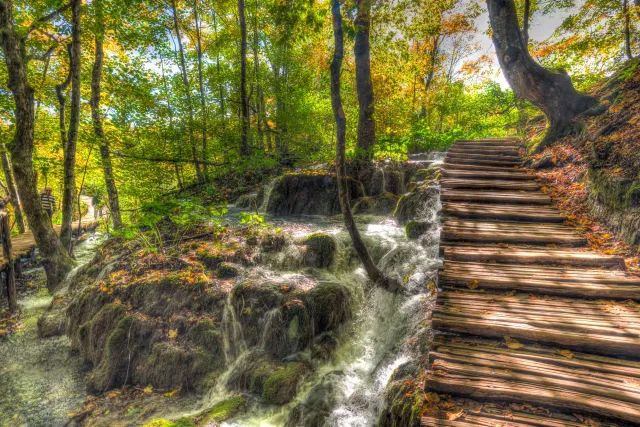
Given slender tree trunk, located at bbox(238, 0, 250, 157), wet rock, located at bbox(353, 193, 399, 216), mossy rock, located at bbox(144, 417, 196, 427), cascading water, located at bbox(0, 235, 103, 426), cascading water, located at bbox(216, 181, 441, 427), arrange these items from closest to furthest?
mossy rock, located at bbox(144, 417, 196, 427) < cascading water, located at bbox(216, 181, 441, 427) < cascading water, located at bbox(0, 235, 103, 426) < wet rock, located at bbox(353, 193, 399, 216) < slender tree trunk, located at bbox(238, 0, 250, 157)

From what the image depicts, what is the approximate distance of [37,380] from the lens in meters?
5.33

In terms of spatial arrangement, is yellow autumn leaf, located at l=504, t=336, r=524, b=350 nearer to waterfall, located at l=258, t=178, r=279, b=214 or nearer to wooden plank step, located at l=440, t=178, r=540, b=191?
wooden plank step, located at l=440, t=178, r=540, b=191

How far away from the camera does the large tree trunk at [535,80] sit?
260 inches

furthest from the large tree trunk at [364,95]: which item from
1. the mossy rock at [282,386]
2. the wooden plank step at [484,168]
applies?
the mossy rock at [282,386]

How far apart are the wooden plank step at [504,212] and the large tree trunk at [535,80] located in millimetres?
3524

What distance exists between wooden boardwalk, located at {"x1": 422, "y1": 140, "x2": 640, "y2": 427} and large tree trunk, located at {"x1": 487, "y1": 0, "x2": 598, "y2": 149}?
4.08m

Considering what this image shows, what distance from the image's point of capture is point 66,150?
29.8 ft

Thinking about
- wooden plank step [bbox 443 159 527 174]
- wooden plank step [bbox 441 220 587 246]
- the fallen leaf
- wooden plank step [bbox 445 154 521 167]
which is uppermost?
wooden plank step [bbox 445 154 521 167]

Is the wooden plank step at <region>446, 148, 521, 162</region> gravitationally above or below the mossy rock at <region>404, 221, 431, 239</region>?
above

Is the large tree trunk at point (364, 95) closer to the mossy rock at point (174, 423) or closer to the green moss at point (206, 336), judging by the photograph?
the green moss at point (206, 336)

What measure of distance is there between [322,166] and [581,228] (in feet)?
27.5

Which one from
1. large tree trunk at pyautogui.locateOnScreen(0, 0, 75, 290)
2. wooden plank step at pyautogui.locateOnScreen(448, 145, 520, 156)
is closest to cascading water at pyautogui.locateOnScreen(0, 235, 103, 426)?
large tree trunk at pyautogui.locateOnScreen(0, 0, 75, 290)

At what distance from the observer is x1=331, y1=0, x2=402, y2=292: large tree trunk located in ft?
14.2

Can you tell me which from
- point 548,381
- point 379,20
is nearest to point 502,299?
point 548,381
